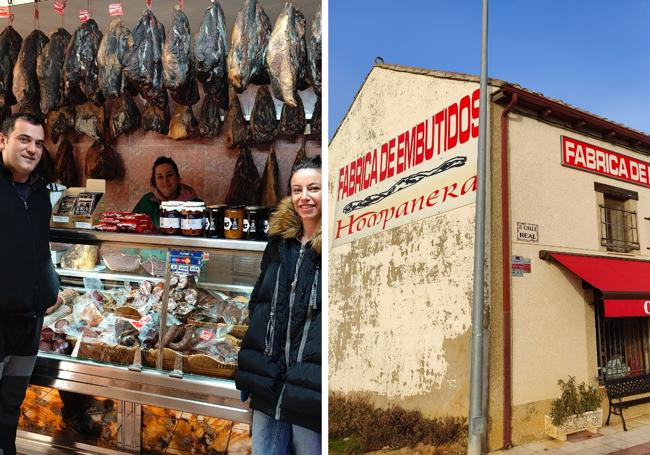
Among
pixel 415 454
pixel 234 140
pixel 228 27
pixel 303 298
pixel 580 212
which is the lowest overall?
pixel 415 454

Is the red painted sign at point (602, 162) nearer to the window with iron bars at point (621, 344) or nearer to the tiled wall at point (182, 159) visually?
the window with iron bars at point (621, 344)

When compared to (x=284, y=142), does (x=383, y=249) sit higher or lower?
lower

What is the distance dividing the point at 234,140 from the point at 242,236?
2.51 feet

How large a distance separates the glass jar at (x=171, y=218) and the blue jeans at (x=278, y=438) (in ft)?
2.89

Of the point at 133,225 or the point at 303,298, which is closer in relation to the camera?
the point at 303,298

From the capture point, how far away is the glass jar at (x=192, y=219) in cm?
226

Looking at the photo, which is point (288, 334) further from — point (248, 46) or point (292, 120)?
point (248, 46)

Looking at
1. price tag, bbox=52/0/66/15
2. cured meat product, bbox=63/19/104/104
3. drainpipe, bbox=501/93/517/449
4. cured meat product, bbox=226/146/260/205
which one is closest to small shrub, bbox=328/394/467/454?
drainpipe, bbox=501/93/517/449

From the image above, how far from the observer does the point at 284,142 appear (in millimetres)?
2812

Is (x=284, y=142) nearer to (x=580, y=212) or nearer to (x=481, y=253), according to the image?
(x=481, y=253)

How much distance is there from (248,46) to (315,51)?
1.10 feet

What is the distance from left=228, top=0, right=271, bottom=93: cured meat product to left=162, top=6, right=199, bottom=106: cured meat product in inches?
9.4

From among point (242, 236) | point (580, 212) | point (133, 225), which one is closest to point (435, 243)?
point (580, 212)

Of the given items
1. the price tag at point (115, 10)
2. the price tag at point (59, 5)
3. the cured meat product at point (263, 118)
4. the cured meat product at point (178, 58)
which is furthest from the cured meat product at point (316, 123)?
the price tag at point (59, 5)
